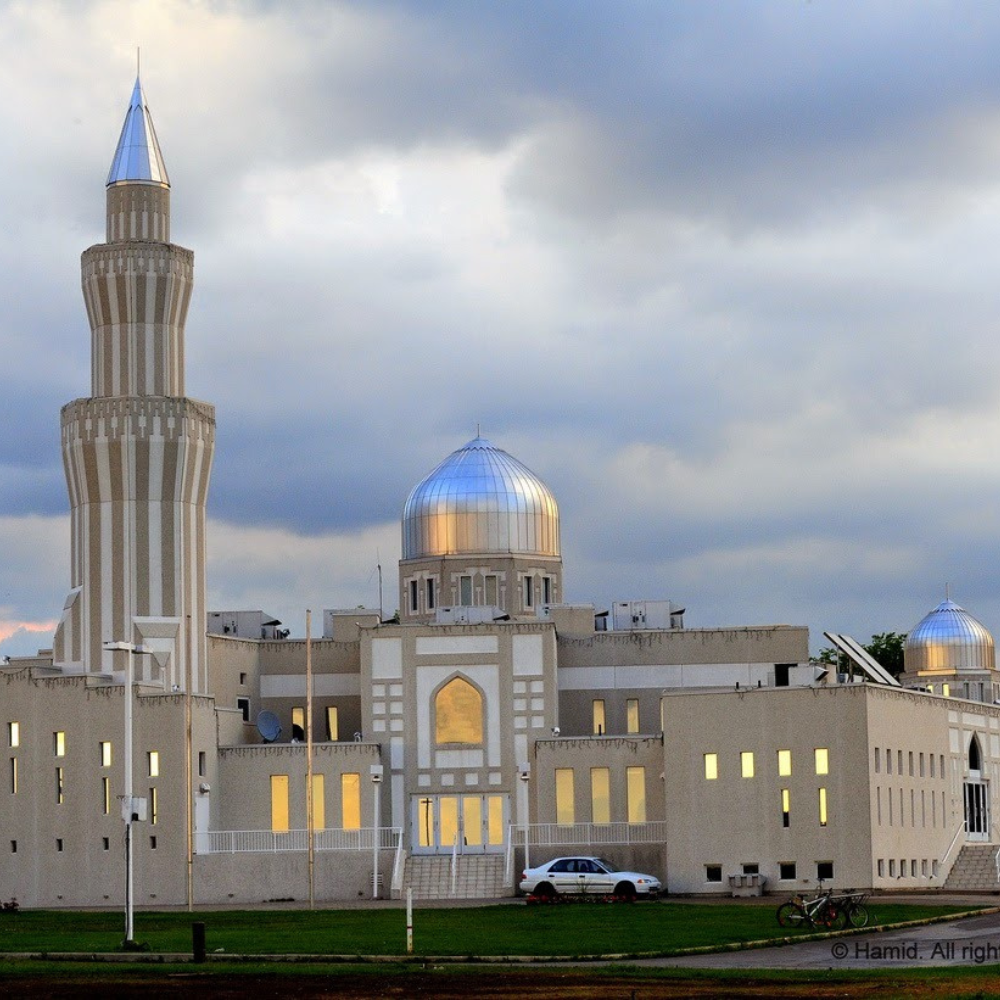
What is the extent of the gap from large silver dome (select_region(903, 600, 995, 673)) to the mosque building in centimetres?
3541

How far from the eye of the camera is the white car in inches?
2508

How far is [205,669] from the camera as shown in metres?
78.1

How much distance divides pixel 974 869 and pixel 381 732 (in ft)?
70.5

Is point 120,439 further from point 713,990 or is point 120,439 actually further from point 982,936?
point 713,990

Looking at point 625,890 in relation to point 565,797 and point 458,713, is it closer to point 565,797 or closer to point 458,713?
point 565,797

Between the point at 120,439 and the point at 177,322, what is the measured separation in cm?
529

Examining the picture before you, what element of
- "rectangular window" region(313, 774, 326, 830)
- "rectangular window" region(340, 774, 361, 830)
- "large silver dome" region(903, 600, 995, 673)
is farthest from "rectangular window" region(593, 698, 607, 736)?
"large silver dome" region(903, 600, 995, 673)

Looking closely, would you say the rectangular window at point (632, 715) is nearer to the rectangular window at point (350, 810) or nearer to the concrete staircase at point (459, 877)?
the concrete staircase at point (459, 877)

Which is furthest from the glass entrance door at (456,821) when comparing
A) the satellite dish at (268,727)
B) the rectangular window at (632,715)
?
the satellite dish at (268,727)

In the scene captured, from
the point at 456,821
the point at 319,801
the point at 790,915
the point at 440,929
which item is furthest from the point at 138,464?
the point at 790,915

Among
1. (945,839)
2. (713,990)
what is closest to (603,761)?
(945,839)

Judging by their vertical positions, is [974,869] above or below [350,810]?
below

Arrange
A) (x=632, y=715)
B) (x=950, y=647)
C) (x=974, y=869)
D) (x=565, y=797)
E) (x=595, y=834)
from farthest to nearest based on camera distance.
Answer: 1. (x=950, y=647)
2. (x=632, y=715)
3. (x=974, y=869)
4. (x=565, y=797)
5. (x=595, y=834)

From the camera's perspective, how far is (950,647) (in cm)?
12156
